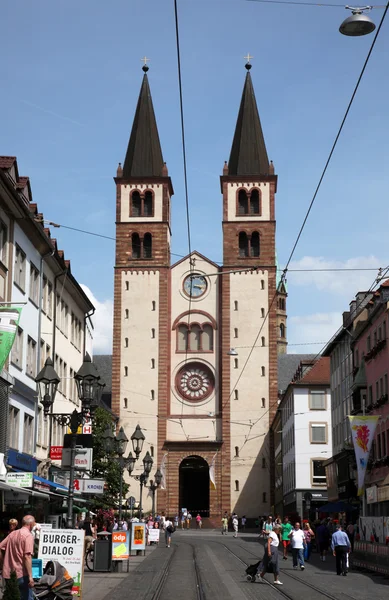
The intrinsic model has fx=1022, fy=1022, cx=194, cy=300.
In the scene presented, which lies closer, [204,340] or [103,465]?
[103,465]

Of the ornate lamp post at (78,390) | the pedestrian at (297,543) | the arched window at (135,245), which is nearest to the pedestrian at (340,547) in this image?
the pedestrian at (297,543)

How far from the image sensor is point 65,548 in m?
17.8

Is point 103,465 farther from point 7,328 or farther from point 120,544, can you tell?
point 7,328

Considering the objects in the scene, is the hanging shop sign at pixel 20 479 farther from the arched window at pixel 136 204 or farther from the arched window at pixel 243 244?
the arched window at pixel 136 204

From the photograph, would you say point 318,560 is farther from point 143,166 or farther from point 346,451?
point 143,166

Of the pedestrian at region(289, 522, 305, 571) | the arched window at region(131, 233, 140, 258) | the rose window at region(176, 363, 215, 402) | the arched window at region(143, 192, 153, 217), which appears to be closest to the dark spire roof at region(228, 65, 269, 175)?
the arched window at region(143, 192, 153, 217)

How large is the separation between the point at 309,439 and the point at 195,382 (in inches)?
491

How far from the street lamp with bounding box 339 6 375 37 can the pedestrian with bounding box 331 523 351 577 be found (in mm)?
14867

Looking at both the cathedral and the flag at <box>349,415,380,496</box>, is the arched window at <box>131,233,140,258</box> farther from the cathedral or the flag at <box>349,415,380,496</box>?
the flag at <box>349,415,380,496</box>

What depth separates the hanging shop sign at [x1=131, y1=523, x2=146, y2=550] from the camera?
33.8 meters

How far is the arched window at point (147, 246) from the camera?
266 ft

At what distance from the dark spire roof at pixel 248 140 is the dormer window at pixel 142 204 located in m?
6.91

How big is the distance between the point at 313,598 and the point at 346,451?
112 feet

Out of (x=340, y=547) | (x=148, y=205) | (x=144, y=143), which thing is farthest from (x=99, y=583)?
(x=144, y=143)
